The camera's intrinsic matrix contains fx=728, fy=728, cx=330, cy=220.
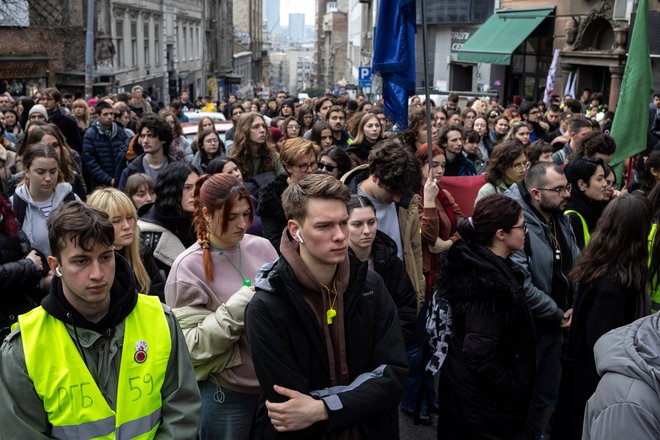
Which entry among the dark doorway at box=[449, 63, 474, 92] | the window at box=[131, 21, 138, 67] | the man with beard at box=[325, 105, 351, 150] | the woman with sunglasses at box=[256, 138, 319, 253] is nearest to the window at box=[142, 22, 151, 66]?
the window at box=[131, 21, 138, 67]

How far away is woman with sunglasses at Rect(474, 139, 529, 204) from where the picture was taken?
6.20 metres

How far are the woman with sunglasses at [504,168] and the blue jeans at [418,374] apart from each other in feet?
4.59

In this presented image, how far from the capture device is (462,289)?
4.05 m

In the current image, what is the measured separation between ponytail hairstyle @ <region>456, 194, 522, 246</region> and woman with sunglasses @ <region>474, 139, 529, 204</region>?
6.27 ft

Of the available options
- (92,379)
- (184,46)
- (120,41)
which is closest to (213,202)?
(92,379)

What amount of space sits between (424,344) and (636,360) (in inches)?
124

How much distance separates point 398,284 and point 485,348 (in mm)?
597

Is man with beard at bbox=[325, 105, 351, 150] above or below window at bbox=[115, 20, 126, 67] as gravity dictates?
below

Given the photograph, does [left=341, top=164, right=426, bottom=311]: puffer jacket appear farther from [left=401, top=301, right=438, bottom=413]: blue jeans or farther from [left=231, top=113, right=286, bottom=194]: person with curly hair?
[left=231, top=113, right=286, bottom=194]: person with curly hair

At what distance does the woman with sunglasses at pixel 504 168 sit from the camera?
6200 millimetres

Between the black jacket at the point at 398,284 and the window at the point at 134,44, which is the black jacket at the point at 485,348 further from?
the window at the point at 134,44

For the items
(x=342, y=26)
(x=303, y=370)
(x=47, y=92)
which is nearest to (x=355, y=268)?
(x=303, y=370)

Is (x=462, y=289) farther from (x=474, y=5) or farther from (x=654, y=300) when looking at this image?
(x=474, y=5)

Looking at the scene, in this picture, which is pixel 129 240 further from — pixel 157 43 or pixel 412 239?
pixel 157 43
